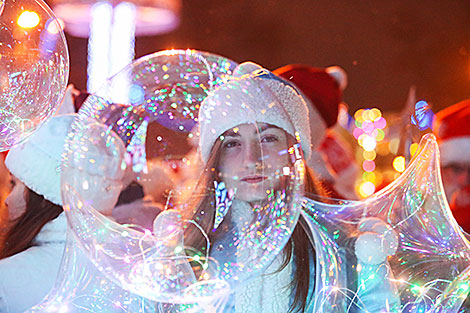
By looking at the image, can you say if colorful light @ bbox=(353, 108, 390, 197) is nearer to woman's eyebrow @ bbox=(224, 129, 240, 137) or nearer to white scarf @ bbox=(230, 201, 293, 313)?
white scarf @ bbox=(230, 201, 293, 313)

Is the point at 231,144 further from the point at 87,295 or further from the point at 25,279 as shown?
the point at 25,279

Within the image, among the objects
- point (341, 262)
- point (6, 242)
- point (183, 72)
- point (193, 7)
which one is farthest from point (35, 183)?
point (193, 7)

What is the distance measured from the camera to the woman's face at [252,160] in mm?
837

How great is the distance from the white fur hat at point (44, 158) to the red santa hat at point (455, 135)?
1.07m

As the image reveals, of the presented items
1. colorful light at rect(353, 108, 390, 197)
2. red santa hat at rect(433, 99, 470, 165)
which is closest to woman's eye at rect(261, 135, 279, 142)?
red santa hat at rect(433, 99, 470, 165)

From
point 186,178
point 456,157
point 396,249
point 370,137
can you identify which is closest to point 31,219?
point 186,178

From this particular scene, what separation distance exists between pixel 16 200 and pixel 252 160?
698 mm

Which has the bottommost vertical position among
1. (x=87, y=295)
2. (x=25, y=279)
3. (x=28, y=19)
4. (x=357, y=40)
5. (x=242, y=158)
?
(x=25, y=279)

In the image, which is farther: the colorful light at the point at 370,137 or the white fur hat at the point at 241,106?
the colorful light at the point at 370,137

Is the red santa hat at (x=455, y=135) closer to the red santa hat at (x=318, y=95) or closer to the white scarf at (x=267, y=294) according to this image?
the red santa hat at (x=318, y=95)

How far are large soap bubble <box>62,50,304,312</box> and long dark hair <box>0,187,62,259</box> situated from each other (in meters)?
0.44

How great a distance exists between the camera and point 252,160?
0.83 meters

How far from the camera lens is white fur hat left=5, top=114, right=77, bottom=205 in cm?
119

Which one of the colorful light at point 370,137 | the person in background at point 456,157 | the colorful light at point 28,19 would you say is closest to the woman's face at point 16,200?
the colorful light at point 28,19
